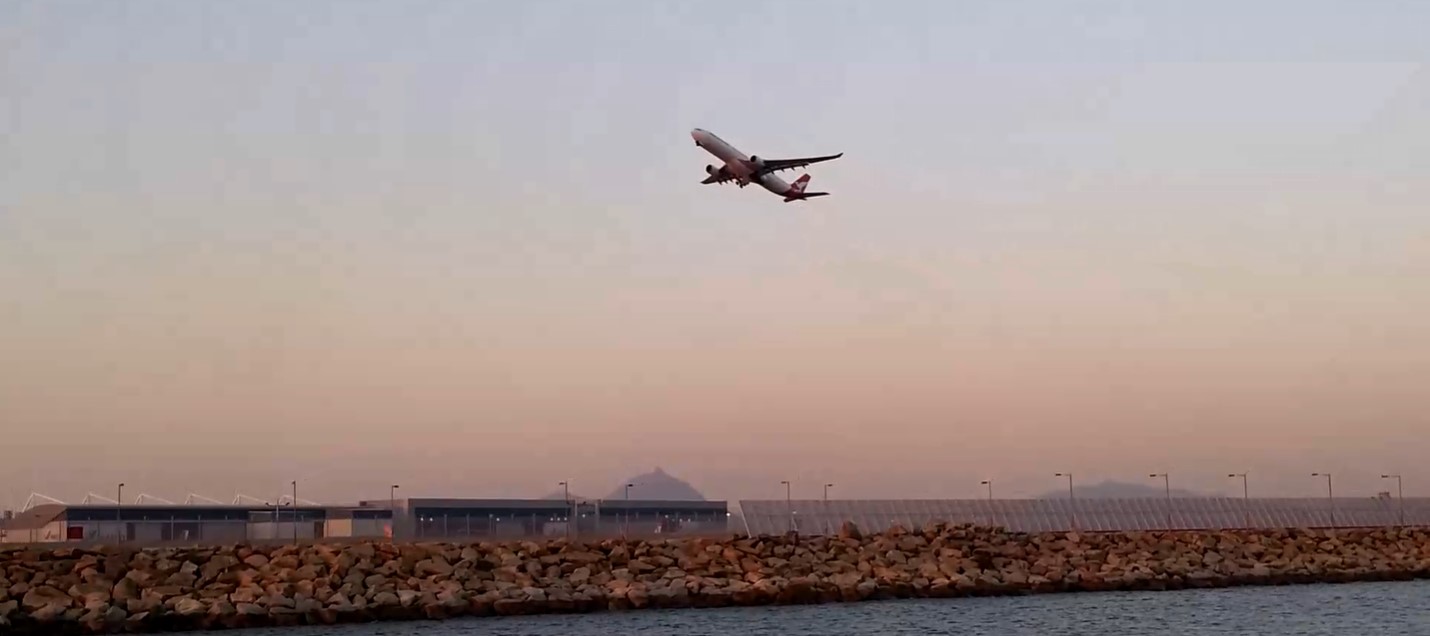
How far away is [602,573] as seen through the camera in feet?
204

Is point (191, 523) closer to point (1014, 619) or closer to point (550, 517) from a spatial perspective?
point (550, 517)

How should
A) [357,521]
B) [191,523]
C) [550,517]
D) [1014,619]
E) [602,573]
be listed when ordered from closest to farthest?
1. [1014,619]
2. [602,573]
3. [191,523]
4. [357,521]
5. [550,517]

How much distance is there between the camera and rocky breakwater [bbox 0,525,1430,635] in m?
53.4

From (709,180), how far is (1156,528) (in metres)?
33.7

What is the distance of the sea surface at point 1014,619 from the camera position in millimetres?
51406

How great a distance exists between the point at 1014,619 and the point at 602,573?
53.3ft

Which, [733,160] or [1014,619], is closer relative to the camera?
[1014,619]

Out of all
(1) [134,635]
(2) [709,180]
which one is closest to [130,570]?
(1) [134,635]

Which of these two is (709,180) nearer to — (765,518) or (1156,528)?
(765,518)

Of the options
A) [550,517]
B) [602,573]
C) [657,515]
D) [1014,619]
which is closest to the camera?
[1014,619]

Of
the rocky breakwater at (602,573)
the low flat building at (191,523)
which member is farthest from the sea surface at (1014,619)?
the low flat building at (191,523)

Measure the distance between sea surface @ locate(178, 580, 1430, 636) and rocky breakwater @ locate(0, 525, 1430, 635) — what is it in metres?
1.19

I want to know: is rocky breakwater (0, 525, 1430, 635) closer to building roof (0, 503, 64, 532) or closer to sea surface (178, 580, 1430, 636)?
sea surface (178, 580, 1430, 636)

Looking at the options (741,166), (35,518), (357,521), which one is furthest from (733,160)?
(35,518)
